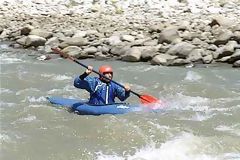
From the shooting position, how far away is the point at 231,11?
57.5 feet

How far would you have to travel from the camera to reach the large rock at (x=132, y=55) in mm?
12367

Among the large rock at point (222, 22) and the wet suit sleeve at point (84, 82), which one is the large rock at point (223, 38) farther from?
the wet suit sleeve at point (84, 82)

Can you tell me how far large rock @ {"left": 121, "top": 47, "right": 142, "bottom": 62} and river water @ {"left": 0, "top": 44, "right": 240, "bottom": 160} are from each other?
639 millimetres

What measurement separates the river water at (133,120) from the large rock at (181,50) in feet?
2.22

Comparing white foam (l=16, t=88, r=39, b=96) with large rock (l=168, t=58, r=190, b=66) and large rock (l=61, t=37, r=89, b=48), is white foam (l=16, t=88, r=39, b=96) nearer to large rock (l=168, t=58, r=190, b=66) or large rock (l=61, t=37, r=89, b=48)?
large rock (l=168, t=58, r=190, b=66)

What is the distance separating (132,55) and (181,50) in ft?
3.87

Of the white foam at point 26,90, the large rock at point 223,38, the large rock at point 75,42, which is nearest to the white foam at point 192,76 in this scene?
the large rock at point 223,38

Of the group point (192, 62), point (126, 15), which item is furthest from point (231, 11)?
point (192, 62)

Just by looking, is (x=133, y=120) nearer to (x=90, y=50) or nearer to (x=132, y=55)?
(x=132, y=55)

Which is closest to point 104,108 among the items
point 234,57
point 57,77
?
point 57,77

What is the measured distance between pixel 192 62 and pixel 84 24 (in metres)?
5.30

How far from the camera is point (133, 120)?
786 cm

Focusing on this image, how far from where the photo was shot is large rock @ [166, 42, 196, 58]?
12273 mm

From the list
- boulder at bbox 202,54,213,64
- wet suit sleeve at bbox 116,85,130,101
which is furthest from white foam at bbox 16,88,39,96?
boulder at bbox 202,54,213,64
